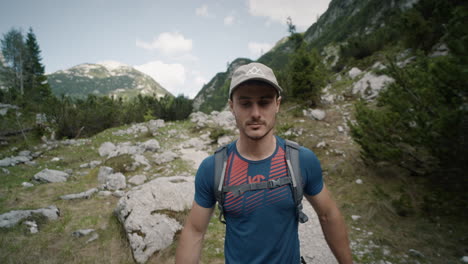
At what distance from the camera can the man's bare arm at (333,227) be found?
1492 mm

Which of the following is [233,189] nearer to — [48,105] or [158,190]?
[158,190]

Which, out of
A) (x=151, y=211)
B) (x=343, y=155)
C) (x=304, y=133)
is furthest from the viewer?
(x=304, y=133)

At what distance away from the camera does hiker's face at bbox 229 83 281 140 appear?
1.44m

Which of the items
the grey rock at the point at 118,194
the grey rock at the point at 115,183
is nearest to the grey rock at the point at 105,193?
the grey rock at the point at 118,194

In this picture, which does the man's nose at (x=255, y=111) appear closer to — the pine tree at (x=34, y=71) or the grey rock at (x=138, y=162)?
the grey rock at (x=138, y=162)

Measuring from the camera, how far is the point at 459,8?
3076 mm

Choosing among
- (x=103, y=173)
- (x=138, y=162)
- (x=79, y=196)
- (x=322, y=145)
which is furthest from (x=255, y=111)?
(x=138, y=162)

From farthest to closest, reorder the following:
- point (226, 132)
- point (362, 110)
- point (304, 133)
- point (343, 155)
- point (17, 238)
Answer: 1. point (226, 132)
2. point (304, 133)
3. point (343, 155)
4. point (362, 110)
5. point (17, 238)

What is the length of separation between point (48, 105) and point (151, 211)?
20466 mm

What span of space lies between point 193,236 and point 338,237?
1.11m

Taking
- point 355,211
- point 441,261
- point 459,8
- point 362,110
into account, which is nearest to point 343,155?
point 362,110

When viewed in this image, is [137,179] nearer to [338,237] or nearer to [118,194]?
[118,194]

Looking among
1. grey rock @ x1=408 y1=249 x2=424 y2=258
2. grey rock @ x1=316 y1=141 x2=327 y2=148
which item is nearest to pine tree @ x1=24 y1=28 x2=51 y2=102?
grey rock @ x1=316 y1=141 x2=327 y2=148

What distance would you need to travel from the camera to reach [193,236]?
1.51 metres
